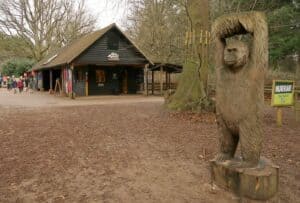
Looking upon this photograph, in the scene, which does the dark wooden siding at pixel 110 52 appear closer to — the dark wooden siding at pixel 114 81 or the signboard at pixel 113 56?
the signboard at pixel 113 56

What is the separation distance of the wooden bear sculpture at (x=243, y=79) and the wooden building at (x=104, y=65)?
18.5 meters

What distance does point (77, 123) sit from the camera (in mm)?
10711

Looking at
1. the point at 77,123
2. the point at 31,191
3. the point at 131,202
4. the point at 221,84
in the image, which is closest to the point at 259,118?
the point at 221,84

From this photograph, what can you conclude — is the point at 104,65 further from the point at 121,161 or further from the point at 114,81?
the point at 121,161

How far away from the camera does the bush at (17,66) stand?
43.6m

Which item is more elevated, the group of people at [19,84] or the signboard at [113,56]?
the signboard at [113,56]

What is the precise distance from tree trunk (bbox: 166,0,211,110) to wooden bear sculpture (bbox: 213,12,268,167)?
7.97m

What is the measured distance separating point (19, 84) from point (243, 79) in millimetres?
31651

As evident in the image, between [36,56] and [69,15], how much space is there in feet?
22.1

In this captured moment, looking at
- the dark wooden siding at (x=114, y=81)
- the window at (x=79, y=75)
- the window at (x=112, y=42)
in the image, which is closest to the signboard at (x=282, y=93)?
the window at (x=112, y=42)

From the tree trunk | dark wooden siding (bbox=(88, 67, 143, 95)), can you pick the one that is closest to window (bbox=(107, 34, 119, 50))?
dark wooden siding (bbox=(88, 67, 143, 95))

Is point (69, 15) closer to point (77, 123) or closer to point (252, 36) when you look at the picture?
point (77, 123)

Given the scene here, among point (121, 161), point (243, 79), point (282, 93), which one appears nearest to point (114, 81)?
point (282, 93)

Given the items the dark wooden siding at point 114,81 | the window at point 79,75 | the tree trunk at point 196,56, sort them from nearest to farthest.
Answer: the tree trunk at point 196,56 < the window at point 79,75 < the dark wooden siding at point 114,81
